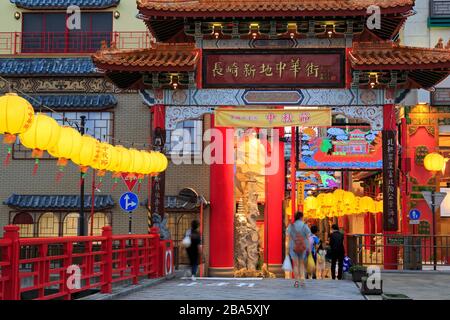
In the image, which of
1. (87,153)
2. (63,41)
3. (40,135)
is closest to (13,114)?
(40,135)

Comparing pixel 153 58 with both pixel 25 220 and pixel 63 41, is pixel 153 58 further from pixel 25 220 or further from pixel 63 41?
pixel 25 220

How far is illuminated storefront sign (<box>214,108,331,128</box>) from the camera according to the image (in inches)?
824

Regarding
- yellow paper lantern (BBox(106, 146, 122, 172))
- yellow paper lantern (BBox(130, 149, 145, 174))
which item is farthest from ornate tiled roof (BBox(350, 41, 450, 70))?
yellow paper lantern (BBox(106, 146, 122, 172))

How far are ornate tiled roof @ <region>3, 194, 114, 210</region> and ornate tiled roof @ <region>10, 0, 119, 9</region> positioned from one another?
788cm

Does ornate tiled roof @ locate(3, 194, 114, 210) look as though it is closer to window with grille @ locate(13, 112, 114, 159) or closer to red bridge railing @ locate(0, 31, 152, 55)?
window with grille @ locate(13, 112, 114, 159)

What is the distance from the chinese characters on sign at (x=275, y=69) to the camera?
21062 millimetres

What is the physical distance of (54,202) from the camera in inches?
1065

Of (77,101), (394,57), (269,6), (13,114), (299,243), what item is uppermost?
(269,6)

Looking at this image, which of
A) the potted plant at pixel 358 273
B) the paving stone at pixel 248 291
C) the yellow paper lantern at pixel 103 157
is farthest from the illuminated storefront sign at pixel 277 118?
the paving stone at pixel 248 291

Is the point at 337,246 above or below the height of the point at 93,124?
below

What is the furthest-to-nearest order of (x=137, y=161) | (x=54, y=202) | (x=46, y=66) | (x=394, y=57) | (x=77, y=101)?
1. (x=46, y=66)
2. (x=77, y=101)
3. (x=54, y=202)
4. (x=394, y=57)
5. (x=137, y=161)

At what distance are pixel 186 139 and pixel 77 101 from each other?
14.4ft

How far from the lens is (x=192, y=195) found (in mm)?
26062

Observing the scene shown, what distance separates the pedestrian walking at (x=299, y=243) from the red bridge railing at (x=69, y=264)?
3.71m
